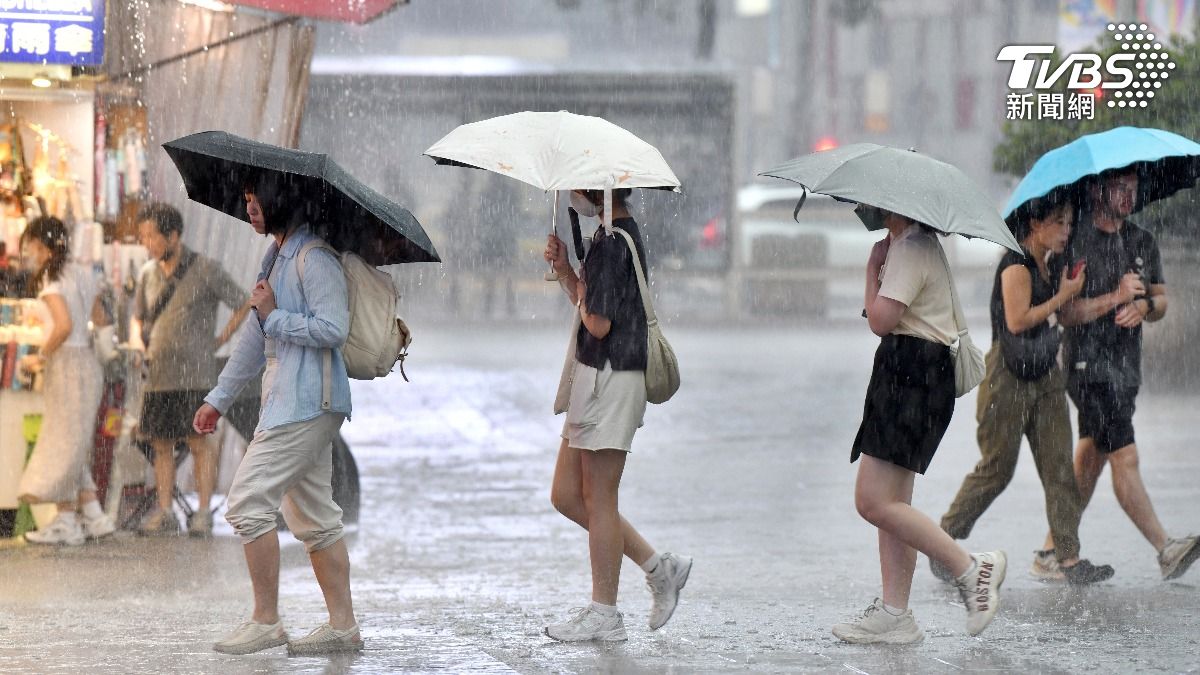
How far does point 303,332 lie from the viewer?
5480mm

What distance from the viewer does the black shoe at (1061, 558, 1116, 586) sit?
7.12m

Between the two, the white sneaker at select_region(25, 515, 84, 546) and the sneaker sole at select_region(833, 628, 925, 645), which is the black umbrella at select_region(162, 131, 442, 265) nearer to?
the sneaker sole at select_region(833, 628, 925, 645)

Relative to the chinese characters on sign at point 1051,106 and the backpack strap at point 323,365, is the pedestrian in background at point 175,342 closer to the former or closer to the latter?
the backpack strap at point 323,365

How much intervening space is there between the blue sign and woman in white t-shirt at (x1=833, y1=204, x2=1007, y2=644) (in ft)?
14.3

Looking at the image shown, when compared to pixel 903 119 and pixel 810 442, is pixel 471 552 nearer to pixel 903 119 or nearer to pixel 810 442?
pixel 810 442

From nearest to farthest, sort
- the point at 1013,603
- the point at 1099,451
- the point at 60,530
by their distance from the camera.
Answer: the point at 1013,603 < the point at 1099,451 < the point at 60,530

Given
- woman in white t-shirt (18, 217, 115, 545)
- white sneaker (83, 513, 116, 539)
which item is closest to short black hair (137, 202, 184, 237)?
woman in white t-shirt (18, 217, 115, 545)

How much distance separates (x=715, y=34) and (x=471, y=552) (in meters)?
25.8

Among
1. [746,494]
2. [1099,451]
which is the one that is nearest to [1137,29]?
[746,494]

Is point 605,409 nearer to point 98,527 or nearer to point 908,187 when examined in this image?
point 908,187

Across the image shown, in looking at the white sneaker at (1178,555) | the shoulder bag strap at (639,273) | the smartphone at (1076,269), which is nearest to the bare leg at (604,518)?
the shoulder bag strap at (639,273)

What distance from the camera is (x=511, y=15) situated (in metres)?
32.8

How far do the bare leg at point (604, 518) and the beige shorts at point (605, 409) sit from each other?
9 cm

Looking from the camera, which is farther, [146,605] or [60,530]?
[60,530]
